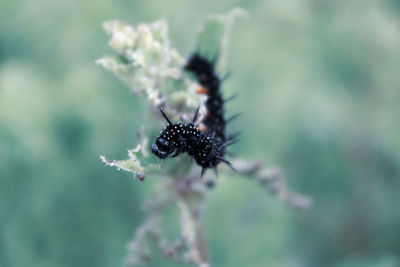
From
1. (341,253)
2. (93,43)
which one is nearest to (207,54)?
(93,43)

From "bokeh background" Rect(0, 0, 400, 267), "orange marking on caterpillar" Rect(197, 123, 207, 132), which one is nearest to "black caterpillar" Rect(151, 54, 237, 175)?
"orange marking on caterpillar" Rect(197, 123, 207, 132)

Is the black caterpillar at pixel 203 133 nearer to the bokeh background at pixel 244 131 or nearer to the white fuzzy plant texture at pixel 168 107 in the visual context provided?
the white fuzzy plant texture at pixel 168 107

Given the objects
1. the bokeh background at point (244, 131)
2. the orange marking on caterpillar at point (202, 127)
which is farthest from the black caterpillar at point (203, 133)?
the bokeh background at point (244, 131)

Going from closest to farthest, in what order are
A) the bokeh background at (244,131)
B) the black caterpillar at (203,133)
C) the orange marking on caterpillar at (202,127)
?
1. the black caterpillar at (203,133)
2. the orange marking on caterpillar at (202,127)
3. the bokeh background at (244,131)

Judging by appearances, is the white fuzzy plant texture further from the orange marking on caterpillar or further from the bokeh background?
the bokeh background

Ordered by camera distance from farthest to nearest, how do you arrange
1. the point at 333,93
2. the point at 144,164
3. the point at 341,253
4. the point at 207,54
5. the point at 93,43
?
1. the point at 333,93
2. the point at 93,43
3. the point at 341,253
4. the point at 207,54
5. the point at 144,164

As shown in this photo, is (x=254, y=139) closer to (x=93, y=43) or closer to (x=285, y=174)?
(x=285, y=174)
